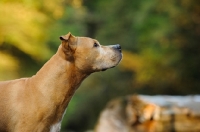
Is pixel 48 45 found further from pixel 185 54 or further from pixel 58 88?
pixel 58 88

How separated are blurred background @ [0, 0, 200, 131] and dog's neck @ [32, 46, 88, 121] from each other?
6113 mm

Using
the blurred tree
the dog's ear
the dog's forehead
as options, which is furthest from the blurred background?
the dog's ear

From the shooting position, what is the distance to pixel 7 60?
1356 cm

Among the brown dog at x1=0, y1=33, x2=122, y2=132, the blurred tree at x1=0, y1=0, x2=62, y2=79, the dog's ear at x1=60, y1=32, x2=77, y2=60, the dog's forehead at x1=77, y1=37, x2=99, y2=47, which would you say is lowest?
the brown dog at x1=0, y1=33, x2=122, y2=132

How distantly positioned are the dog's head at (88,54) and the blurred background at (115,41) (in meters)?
5.98

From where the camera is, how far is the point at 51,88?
22.1 ft

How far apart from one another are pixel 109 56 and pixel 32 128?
1.07 metres

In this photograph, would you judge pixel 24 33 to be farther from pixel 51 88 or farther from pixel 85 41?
pixel 51 88

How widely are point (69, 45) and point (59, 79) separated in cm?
35

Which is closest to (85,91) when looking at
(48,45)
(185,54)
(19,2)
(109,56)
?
(48,45)

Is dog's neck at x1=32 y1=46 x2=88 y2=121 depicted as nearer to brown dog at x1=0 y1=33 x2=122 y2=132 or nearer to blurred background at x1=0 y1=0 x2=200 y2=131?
brown dog at x1=0 y1=33 x2=122 y2=132

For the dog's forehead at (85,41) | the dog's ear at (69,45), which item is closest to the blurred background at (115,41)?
the dog's forehead at (85,41)

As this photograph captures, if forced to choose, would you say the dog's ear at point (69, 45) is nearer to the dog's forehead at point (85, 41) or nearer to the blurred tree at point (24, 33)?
the dog's forehead at point (85, 41)

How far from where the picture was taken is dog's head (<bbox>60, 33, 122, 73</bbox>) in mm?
6766
